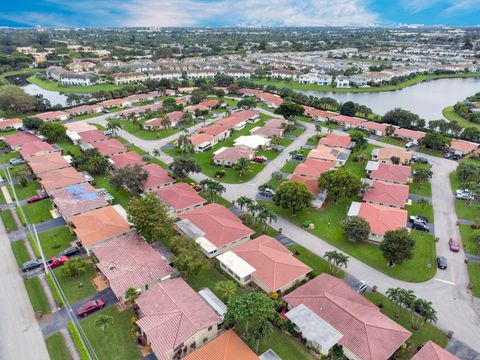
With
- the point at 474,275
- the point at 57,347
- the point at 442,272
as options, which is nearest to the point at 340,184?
the point at 442,272

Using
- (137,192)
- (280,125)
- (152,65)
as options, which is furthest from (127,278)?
(152,65)

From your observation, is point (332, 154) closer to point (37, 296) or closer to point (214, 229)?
point (214, 229)

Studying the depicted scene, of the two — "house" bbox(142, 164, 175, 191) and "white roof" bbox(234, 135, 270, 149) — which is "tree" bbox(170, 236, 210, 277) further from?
"white roof" bbox(234, 135, 270, 149)

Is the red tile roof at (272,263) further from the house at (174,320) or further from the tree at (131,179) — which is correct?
the tree at (131,179)

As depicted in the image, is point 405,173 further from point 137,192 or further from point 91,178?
point 91,178

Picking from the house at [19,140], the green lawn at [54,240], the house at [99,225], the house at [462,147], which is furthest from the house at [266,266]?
the house at [19,140]

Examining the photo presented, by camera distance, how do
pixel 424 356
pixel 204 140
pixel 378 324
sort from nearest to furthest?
pixel 424 356, pixel 378 324, pixel 204 140
